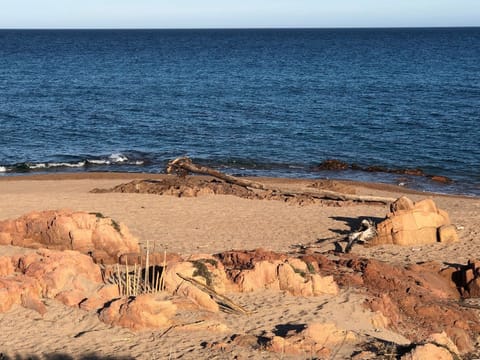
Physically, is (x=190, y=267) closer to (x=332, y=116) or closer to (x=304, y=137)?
(x=304, y=137)

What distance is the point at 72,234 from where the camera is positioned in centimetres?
1761

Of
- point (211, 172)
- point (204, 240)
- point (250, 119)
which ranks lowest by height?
point (250, 119)

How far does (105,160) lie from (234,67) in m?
46.5

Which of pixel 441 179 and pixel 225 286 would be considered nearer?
pixel 225 286

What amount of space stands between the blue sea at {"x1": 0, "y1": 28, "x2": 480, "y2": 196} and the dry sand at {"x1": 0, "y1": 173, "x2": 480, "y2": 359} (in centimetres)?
443

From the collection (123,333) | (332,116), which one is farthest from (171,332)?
(332,116)

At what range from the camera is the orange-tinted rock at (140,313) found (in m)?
13.2

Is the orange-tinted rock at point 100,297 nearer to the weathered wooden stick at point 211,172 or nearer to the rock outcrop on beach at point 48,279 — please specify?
the rock outcrop on beach at point 48,279

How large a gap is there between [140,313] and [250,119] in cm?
3550

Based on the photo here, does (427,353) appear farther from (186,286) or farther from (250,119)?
(250,119)

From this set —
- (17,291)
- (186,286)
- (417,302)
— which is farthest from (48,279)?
(417,302)

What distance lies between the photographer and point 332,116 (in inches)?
1914

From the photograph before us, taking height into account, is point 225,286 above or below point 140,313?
below

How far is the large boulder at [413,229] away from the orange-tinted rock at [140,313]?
839 centimetres
